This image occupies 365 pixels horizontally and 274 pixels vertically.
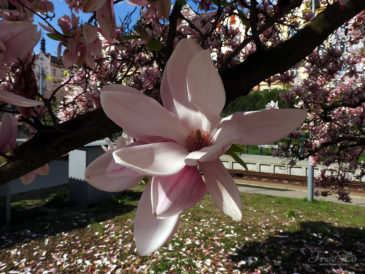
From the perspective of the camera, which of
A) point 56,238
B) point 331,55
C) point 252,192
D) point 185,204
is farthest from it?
point 252,192

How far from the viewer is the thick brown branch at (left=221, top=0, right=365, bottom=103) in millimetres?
1088

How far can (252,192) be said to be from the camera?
7695 mm

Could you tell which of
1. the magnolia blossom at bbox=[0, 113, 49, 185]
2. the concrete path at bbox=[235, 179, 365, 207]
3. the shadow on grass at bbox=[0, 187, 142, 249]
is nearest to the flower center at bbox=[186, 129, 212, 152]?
the magnolia blossom at bbox=[0, 113, 49, 185]

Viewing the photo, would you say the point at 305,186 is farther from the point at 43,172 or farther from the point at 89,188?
the point at 43,172

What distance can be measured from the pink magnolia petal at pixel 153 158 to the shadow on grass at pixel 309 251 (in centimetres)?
379

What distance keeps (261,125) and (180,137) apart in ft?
0.41

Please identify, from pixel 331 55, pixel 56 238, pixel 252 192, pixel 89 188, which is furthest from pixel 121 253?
pixel 252 192

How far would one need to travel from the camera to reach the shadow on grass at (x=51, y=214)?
498 cm

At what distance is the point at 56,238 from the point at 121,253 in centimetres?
139

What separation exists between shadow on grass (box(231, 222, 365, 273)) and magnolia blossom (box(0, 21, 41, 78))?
3838 millimetres

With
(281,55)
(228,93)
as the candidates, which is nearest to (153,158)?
(228,93)

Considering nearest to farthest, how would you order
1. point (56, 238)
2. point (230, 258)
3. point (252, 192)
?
point (230, 258)
point (56, 238)
point (252, 192)

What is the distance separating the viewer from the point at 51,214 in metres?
5.95

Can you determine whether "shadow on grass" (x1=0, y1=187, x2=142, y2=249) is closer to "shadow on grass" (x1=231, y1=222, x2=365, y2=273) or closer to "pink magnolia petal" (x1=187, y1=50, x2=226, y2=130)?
"shadow on grass" (x1=231, y1=222, x2=365, y2=273)
